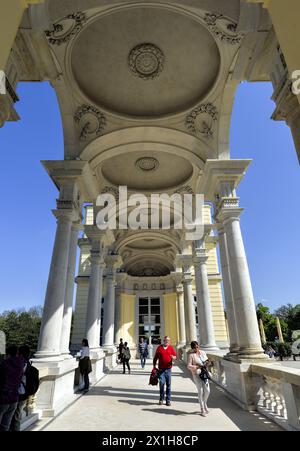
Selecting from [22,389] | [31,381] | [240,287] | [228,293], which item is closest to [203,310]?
[228,293]

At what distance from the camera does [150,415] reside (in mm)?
5570

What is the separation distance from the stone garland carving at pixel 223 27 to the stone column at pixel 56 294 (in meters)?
6.35

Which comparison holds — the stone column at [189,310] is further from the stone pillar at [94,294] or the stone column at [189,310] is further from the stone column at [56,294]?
the stone column at [56,294]

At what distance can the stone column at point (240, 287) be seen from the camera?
21.9ft

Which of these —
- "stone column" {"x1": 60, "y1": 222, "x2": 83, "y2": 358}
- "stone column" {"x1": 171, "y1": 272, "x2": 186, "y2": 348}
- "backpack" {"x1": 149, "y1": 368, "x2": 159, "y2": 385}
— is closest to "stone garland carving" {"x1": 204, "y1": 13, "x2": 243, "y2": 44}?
"stone column" {"x1": 60, "y1": 222, "x2": 83, "y2": 358}

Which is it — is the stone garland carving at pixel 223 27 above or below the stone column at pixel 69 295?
above

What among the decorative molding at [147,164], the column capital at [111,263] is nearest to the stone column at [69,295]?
the decorative molding at [147,164]

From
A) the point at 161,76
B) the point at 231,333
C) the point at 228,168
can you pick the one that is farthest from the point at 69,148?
the point at 231,333

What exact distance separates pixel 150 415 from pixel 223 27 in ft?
30.8

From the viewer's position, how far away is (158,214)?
1712 cm

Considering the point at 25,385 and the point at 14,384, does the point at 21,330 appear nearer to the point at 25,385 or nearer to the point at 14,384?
the point at 25,385

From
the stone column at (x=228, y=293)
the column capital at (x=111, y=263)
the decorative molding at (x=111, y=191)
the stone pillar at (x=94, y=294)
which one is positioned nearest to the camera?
the stone column at (x=228, y=293)

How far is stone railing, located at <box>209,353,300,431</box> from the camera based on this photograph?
4301mm

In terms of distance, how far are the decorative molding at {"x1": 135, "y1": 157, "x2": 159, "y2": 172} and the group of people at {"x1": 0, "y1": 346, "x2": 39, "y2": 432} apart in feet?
32.7
